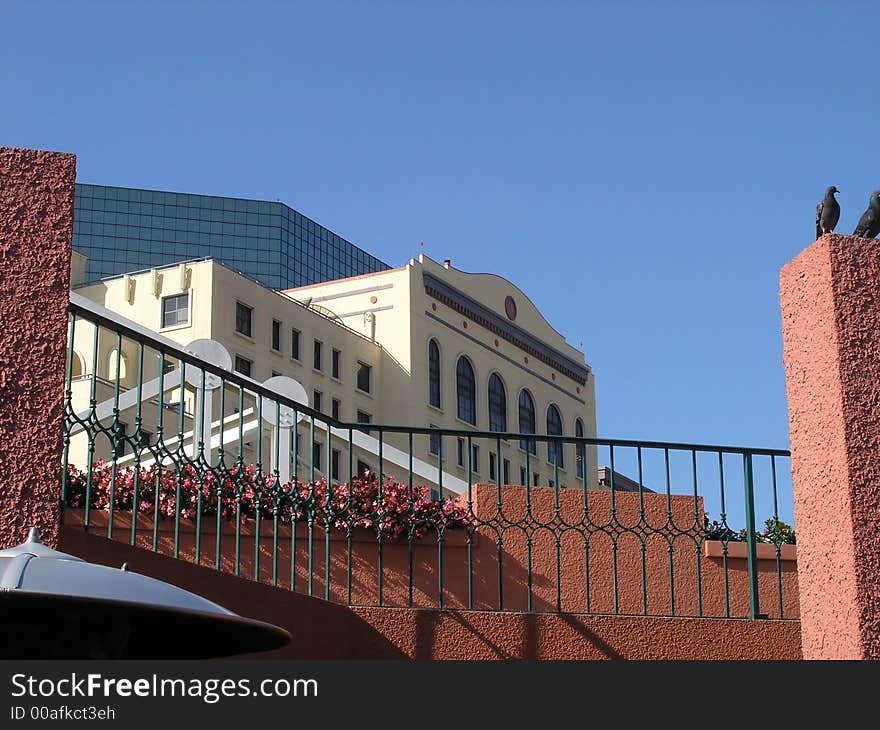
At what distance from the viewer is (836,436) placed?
6.28 metres

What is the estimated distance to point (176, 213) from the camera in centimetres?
9762

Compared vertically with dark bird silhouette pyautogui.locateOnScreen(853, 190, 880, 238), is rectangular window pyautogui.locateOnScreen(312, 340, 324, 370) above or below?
above

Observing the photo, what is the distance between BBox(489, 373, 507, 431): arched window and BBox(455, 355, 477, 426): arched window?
1668 millimetres

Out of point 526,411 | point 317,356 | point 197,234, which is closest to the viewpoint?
point 317,356

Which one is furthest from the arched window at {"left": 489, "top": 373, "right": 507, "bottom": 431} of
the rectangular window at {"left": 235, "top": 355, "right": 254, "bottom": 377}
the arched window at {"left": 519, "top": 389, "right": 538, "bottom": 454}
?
the rectangular window at {"left": 235, "top": 355, "right": 254, "bottom": 377}

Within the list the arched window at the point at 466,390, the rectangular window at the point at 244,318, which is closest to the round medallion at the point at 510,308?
the arched window at the point at 466,390

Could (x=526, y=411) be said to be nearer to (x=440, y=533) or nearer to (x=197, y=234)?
(x=197, y=234)

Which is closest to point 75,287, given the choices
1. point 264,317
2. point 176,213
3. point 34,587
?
point 264,317

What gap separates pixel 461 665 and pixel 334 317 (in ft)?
187

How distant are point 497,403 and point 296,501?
59495mm

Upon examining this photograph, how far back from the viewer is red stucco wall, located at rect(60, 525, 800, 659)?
22.6 feet

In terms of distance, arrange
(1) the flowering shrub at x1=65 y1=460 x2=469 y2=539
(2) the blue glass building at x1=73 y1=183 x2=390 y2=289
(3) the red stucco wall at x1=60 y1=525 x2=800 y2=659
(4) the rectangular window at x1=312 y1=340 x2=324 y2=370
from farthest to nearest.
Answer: (2) the blue glass building at x1=73 y1=183 x2=390 y2=289 < (4) the rectangular window at x1=312 y1=340 x2=324 y2=370 < (1) the flowering shrub at x1=65 y1=460 x2=469 y2=539 < (3) the red stucco wall at x1=60 y1=525 x2=800 y2=659

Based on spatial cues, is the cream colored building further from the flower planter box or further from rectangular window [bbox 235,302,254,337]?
the flower planter box

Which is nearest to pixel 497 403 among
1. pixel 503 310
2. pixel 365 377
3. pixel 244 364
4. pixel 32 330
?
pixel 503 310
